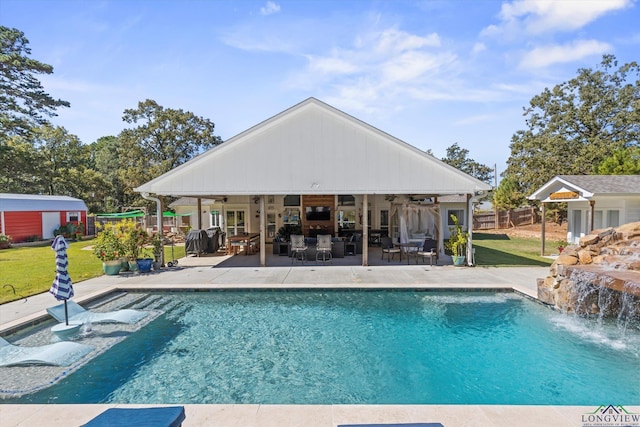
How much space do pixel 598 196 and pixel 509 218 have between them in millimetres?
17164

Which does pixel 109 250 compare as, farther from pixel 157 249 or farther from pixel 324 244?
pixel 324 244

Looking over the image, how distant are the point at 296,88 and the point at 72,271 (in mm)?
12867

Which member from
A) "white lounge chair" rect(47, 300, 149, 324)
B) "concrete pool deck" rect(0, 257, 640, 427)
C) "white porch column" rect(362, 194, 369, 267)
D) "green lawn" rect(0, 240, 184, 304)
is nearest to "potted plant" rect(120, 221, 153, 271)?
"concrete pool deck" rect(0, 257, 640, 427)

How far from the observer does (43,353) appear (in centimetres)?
601

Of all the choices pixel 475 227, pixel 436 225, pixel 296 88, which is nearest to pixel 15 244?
pixel 296 88

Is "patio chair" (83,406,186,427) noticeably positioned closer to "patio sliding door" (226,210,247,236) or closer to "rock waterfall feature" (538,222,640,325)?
"rock waterfall feature" (538,222,640,325)

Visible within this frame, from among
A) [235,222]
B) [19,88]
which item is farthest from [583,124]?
[19,88]

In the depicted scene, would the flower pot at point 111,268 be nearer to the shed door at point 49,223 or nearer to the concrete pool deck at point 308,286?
the concrete pool deck at point 308,286

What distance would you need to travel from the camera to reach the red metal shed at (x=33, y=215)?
23328 mm

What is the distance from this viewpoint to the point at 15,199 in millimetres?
23828

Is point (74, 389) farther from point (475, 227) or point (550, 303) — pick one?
point (475, 227)

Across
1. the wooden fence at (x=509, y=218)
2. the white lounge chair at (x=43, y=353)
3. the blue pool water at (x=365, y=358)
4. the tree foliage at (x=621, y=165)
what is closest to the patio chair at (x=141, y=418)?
the blue pool water at (x=365, y=358)

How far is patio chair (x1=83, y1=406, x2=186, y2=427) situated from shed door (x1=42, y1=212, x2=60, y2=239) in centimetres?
2986

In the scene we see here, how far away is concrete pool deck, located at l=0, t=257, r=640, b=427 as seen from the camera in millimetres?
3992
